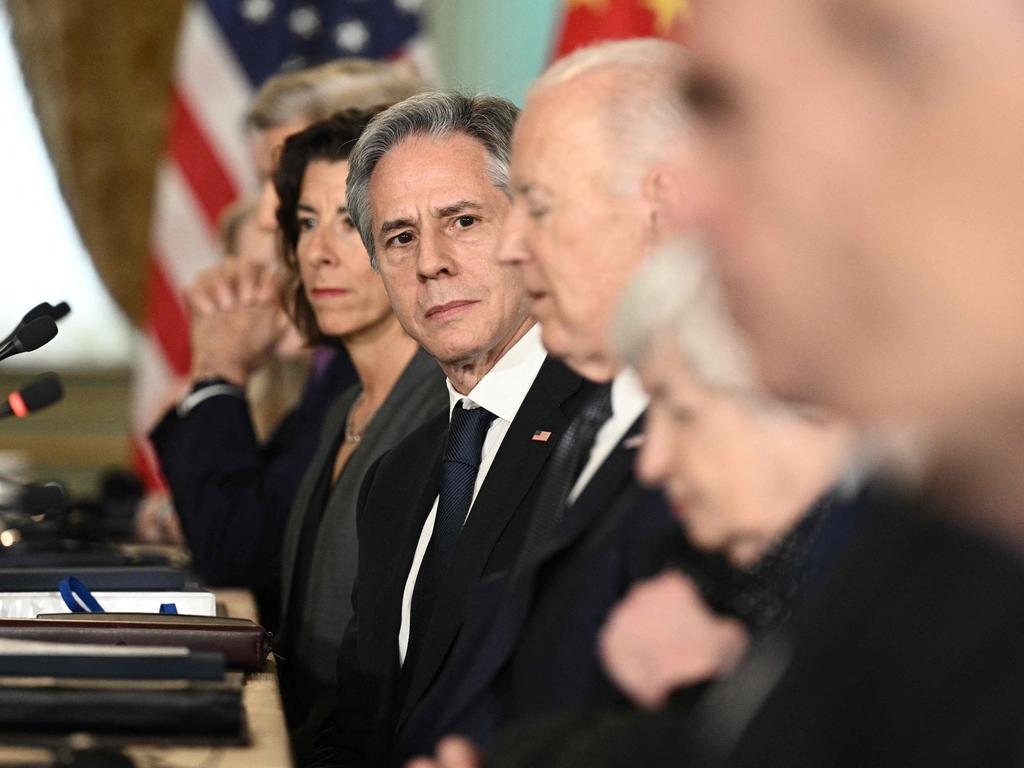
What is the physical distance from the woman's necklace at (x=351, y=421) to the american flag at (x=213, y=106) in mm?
3196

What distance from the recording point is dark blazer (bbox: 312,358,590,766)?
2246mm

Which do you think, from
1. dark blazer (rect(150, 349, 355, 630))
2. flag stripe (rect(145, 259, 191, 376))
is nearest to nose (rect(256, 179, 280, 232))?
dark blazer (rect(150, 349, 355, 630))

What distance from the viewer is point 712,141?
93cm

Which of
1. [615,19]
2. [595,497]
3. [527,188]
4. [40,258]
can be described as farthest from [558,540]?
[40,258]

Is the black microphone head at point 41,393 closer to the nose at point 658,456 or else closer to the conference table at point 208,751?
the conference table at point 208,751

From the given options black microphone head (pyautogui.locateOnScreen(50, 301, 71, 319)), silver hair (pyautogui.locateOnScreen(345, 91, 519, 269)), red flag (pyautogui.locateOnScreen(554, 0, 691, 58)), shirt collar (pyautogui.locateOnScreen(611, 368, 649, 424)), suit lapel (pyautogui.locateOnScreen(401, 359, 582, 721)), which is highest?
shirt collar (pyautogui.locateOnScreen(611, 368, 649, 424))

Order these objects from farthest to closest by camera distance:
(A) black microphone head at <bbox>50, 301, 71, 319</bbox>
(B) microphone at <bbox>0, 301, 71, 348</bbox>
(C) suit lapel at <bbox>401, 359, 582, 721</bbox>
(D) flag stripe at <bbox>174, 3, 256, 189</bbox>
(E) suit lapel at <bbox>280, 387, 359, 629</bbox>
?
1. (D) flag stripe at <bbox>174, 3, 256, 189</bbox>
2. (E) suit lapel at <bbox>280, 387, 359, 629</bbox>
3. (A) black microphone head at <bbox>50, 301, 71, 319</bbox>
4. (B) microphone at <bbox>0, 301, 71, 348</bbox>
5. (C) suit lapel at <bbox>401, 359, 582, 721</bbox>

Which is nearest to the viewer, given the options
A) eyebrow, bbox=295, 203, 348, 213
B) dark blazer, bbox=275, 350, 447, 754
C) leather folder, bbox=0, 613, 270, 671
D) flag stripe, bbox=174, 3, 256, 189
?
leather folder, bbox=0, 613, 270, 671

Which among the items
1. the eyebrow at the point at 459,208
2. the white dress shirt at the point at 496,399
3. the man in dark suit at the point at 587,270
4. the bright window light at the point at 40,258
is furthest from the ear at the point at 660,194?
the bright window light at the point at 40,258

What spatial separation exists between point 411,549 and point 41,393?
0.65m

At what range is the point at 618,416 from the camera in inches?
69.9

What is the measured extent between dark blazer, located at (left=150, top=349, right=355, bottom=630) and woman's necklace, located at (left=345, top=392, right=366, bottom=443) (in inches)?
14.4

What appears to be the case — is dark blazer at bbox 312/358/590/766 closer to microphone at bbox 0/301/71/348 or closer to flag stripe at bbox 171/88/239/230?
microphone at bbox 0/301/71/348

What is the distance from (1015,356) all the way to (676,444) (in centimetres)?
50
